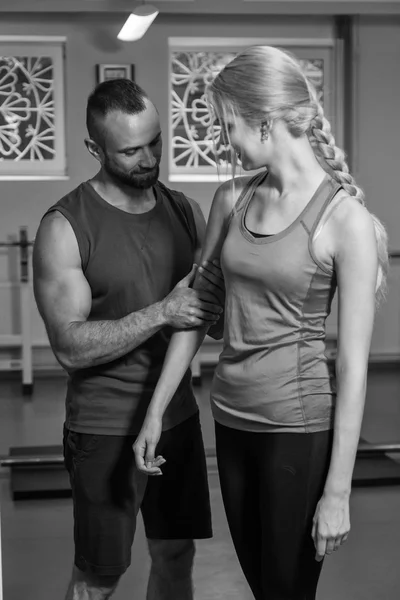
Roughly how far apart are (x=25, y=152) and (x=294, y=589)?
5.54m

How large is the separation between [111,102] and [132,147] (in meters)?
0.13

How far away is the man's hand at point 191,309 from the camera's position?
5.94 feet

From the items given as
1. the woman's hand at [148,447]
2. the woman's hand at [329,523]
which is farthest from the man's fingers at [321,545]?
the woman's hand at [148,447]

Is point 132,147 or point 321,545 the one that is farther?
point 132,147

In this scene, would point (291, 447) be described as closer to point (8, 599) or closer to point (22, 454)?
point (8, 599)

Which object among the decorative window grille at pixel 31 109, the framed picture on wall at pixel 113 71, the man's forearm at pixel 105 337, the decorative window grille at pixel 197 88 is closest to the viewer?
the man's forearm at pixel 105 337

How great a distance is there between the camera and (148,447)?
1.77 metres

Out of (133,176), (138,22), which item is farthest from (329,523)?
(138,22)

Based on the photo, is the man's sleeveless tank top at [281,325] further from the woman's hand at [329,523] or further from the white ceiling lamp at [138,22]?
the white ceiling lamp at [138,22]

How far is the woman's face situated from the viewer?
5.01 feet

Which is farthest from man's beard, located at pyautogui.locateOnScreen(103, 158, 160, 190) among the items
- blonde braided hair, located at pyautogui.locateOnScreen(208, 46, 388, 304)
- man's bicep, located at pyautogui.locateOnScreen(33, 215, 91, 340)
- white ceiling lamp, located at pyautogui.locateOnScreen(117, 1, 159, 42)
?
white ceiling lamp, located at pyautogui.locateOnScreen(117, 1, 159, 42)

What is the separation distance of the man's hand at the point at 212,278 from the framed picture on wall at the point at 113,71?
4.90m

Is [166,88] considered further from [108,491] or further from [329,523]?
[329,523]

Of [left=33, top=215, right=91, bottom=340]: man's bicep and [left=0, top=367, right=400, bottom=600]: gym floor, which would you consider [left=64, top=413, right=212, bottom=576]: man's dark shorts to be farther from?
[left=0, top=367, right=400, bottom=600]: gym floor
